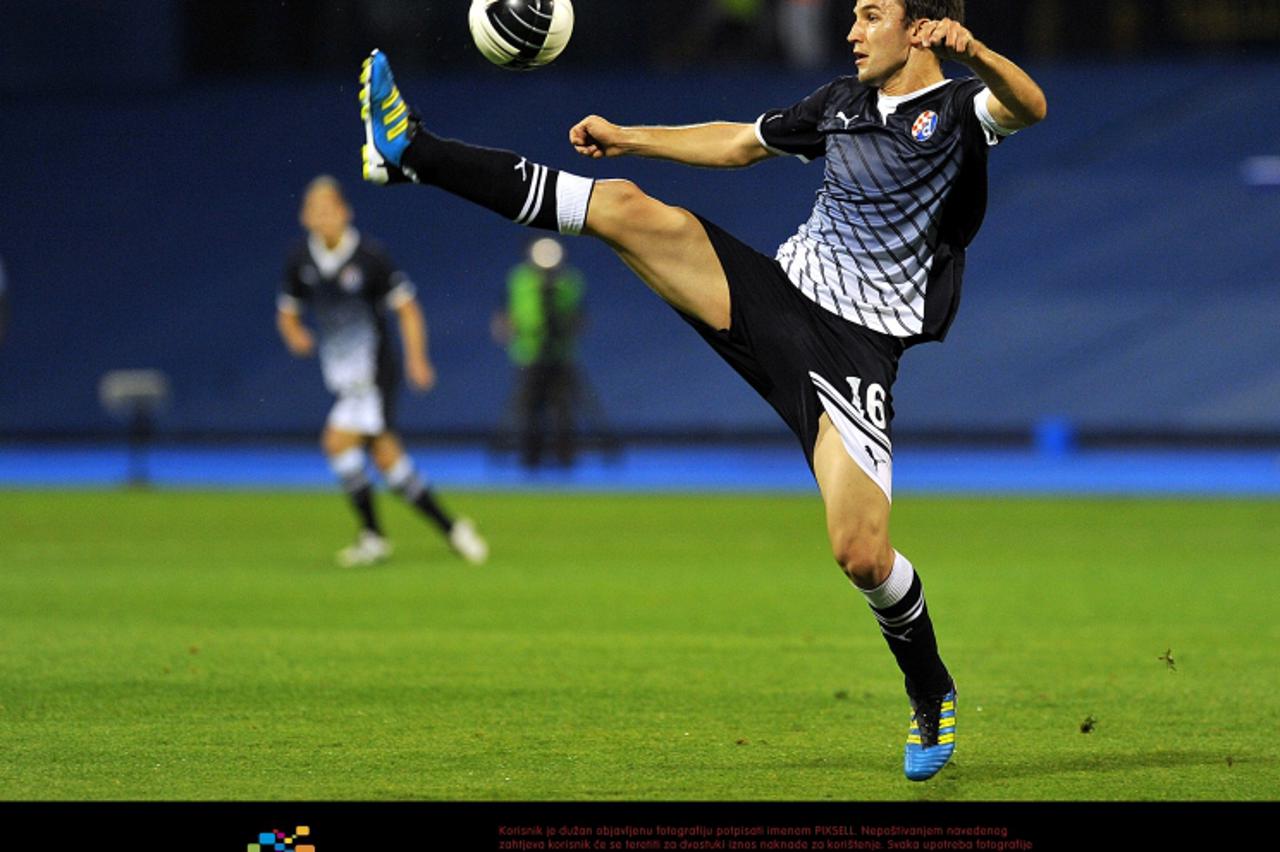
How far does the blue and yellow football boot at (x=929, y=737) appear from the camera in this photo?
19.6 ft

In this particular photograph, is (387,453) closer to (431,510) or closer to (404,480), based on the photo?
(404,480)

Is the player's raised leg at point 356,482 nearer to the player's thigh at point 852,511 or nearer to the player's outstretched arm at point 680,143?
the player's outstretched arm at point 680,143

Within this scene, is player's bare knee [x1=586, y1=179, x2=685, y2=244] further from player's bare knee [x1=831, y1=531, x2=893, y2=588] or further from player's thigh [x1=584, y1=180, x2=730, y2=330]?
player's bare knee [x1=831, y1=531, x2=893, y2=588]

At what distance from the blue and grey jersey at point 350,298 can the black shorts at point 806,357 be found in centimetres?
718

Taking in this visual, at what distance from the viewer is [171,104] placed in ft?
95.9

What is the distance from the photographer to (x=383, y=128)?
5.79m

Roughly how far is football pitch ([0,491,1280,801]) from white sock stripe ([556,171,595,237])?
164 centimetres

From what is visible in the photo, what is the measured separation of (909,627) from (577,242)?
22.3 m

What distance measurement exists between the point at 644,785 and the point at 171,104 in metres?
25.1

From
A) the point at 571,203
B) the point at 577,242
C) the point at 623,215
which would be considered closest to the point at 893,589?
the point at 623,215

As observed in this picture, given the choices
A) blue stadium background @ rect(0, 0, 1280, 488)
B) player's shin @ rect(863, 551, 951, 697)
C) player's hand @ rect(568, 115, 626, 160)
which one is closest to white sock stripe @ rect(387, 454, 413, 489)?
player's hand @ rect(568, 115, 626, 160)
